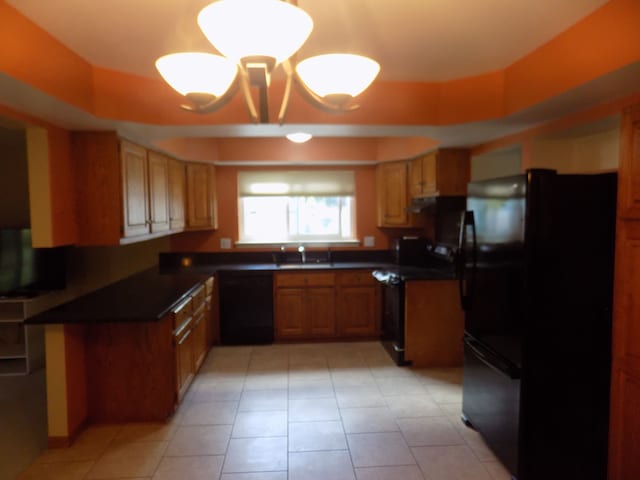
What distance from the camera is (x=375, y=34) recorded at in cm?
196

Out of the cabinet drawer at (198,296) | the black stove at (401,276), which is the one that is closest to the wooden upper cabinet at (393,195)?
the black stove at (401,276)

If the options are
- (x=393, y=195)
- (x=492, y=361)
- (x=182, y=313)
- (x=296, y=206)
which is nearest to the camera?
(x=492, y=361)

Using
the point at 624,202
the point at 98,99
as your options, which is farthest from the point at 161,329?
the point at 624,202

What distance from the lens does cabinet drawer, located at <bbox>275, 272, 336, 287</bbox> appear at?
452 cm

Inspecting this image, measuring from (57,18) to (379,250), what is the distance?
4.02 meters

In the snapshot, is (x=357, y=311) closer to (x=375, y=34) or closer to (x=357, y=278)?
(x=357, y=278)

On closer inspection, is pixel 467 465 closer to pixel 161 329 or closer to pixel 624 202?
pixel 624 202

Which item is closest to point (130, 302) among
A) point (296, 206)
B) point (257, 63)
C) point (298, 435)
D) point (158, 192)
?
point (158, 192)

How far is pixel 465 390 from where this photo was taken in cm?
279

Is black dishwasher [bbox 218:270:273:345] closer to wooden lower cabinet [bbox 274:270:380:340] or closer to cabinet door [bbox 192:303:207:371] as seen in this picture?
wooden lower cabinet [bbox 274:270:380:340]

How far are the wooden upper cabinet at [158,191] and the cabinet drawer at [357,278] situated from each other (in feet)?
6.41

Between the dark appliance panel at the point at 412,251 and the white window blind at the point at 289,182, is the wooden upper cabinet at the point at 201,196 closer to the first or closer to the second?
the white window blind at the point at 289,182

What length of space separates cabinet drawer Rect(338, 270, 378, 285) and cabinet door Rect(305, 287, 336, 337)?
0.17 m

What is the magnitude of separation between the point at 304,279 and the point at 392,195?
144 centimetres
